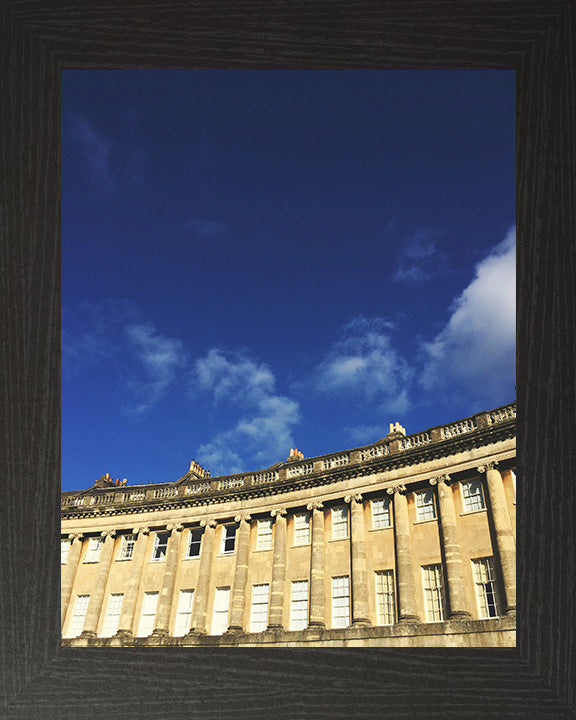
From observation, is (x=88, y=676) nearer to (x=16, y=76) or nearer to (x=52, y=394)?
(x=52, y=394)

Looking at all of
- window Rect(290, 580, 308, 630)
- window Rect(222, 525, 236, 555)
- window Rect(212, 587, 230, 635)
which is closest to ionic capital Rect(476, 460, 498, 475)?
window Rect(290, 580, 308, 630)

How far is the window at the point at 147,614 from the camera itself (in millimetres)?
29906

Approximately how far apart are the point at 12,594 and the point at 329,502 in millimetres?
27558

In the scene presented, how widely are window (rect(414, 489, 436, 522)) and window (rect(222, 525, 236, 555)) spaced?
39.9 feet

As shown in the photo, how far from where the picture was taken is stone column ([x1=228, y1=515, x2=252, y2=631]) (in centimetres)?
2734

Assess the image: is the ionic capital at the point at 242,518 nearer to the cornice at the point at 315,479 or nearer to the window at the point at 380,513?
the cornice at the point at 315,479

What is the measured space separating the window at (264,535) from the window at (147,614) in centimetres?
745

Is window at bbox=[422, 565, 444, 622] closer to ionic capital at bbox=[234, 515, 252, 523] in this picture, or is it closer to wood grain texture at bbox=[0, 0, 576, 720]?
ionic capital at bbox=[234, 515, 252, 523]

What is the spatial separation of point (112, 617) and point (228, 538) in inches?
339

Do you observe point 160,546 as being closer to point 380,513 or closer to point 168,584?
point 168,584

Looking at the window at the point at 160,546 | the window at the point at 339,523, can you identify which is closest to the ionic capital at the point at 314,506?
the window at the point at 339,523

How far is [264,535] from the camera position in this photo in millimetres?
30016

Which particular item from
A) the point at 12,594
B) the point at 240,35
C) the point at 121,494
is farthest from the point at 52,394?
the point at 121,494

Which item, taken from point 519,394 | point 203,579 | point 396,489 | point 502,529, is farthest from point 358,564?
point 519,394
